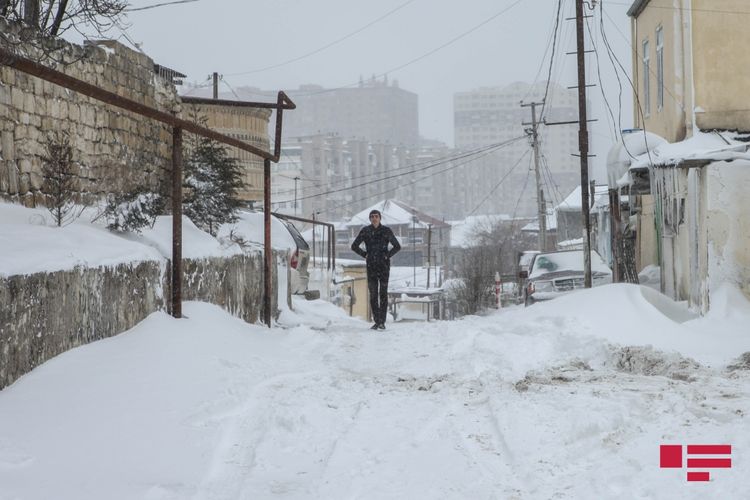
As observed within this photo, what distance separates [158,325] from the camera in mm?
7051

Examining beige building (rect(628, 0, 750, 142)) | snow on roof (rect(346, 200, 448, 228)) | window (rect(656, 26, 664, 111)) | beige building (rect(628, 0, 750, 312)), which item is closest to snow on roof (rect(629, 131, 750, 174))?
beige building (rect(628, 0, 750, 312))

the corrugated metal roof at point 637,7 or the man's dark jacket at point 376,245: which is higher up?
the corrugated metal roof at point 637,7

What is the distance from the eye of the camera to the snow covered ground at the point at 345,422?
4.01 metres

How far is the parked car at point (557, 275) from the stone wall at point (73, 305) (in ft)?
37.9

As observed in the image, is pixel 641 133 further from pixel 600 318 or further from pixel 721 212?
pixel 600 318

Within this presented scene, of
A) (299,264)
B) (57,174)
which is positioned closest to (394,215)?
(299,264)

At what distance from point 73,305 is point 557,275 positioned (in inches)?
606

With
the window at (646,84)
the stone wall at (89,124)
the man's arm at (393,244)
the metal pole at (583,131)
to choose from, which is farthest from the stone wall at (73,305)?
the window at (646,84)

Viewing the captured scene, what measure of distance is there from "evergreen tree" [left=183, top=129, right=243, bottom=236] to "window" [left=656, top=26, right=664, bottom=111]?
9.82 metres

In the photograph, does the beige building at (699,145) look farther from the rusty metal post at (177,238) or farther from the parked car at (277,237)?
the rusty metal post at (177,238)

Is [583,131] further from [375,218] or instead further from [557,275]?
[375,218]

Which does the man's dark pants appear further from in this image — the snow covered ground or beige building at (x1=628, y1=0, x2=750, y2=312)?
beige building at (x1=628, y1=0, x2=750, y2=312)

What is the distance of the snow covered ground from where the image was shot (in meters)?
4.01

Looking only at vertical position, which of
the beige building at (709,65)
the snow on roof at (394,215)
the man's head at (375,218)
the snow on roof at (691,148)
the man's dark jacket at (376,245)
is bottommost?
the man's dark jacket at (376,245)
